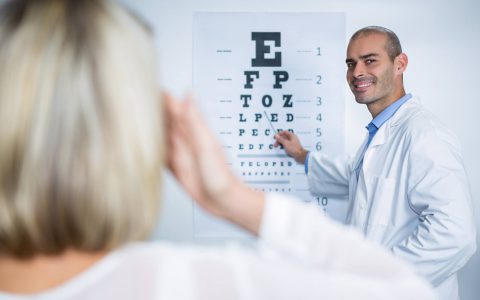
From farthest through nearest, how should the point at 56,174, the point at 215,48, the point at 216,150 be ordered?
the point at 215,48 < the point at 216,150 < the point at 56,174

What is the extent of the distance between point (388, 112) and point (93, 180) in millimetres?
1408

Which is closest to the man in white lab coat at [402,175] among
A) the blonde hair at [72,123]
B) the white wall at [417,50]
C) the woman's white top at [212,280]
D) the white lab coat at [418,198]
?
the white lab coat at [418,198]

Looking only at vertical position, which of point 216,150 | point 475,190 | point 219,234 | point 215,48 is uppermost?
point 215,48

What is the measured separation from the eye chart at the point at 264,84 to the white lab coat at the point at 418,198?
303mm

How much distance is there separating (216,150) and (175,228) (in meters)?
1.41

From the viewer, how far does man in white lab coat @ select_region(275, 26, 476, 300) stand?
142 centimetres

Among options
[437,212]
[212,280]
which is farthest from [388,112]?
[212,280]

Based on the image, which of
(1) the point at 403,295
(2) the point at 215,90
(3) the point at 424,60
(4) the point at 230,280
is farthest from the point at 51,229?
(3) the point at 424,60

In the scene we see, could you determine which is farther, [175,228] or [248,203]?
[175,228]

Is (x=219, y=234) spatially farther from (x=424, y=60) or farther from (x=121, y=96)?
(x=121, y=96)

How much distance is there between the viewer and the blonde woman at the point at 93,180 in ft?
1.38

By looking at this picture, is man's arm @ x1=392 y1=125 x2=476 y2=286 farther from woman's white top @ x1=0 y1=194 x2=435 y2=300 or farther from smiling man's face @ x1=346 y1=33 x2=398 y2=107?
woman's white top @ x1=0 y1=194 x2=435 y2=300

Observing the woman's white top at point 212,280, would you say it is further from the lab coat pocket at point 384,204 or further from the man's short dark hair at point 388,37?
the man's short dark hair at point 388,37

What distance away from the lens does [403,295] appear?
49 cm
